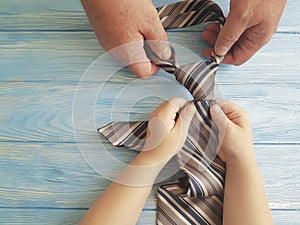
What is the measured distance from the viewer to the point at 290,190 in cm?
78

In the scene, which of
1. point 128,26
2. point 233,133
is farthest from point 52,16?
point 233,133

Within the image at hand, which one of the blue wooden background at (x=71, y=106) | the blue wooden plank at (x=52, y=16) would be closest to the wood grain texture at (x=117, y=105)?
the blue wooden background at (x=71, y=106)

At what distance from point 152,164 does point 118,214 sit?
0.10 m

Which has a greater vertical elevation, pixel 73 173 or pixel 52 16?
pixel 52 16

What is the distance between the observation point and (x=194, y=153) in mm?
785

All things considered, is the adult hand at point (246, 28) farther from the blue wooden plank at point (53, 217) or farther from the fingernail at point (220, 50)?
the blue wooden plank at point (53, 217)

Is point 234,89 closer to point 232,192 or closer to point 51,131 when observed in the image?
point 232,192

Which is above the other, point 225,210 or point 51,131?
point 51,131

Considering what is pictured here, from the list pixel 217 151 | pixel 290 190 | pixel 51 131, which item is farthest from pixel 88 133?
pixel 290 190

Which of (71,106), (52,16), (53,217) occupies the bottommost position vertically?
(53,217)

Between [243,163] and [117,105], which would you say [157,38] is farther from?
[243,163]

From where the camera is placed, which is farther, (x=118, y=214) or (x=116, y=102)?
(x=116, y=102)

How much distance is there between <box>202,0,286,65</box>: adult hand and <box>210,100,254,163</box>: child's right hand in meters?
0.10

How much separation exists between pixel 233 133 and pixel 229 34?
0.17 m
